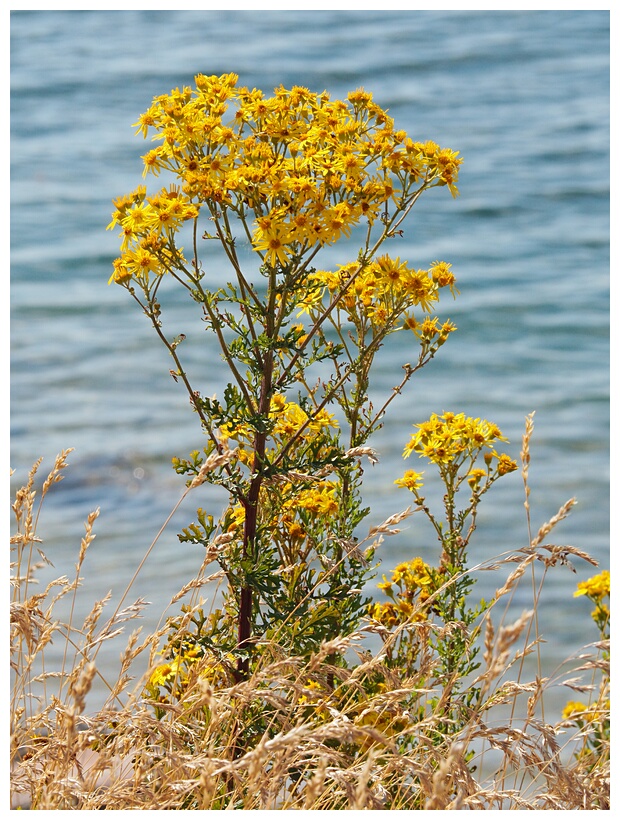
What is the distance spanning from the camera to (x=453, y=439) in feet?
9.43

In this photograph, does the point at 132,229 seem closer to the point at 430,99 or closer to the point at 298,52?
the point at 430,99

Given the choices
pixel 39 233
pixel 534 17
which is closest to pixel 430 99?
pixel 534 17

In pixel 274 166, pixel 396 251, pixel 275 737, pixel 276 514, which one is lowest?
pixel 275 737

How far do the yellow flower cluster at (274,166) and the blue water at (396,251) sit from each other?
307 cm

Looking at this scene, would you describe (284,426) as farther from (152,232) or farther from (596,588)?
(596,588)

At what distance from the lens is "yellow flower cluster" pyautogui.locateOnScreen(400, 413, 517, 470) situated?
2.85 meters

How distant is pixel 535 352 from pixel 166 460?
134 inches

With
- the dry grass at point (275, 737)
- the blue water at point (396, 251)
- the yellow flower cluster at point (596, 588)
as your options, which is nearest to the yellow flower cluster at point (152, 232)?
the dry grass at point (275, 737)

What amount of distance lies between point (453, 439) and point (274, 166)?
0.95 m

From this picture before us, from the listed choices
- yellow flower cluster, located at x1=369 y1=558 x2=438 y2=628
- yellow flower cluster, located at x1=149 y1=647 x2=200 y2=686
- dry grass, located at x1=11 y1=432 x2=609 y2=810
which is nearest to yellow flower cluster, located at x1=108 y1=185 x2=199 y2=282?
dry grass, located at x1=11 y1=432 x2=609 y2=810

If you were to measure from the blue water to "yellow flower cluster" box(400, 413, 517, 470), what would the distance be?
8.61 feet

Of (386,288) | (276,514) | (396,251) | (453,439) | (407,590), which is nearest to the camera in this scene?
(386,288)

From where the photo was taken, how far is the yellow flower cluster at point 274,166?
2400mm

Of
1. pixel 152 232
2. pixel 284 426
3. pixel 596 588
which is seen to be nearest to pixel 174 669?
pixel 284 426
